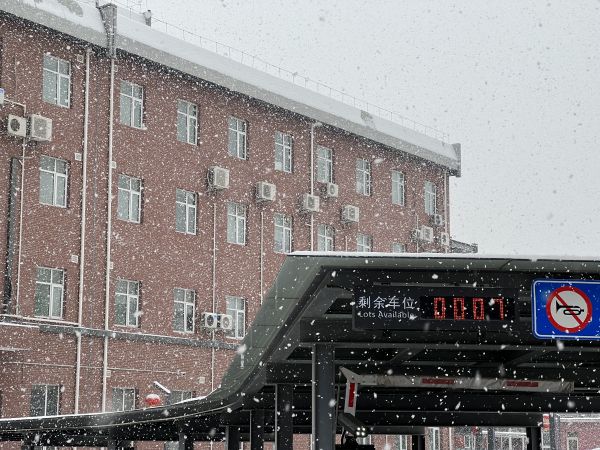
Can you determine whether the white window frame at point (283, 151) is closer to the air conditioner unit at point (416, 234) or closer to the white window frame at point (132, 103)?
the white window frame at point (132, 103)

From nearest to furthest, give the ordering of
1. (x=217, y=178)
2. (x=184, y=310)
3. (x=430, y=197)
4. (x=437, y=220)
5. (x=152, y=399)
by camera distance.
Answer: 1. (x=152, y=399)
2. (x=184, y=310)
3. (x=217, y=178)
4. (x=437, y=220)
5. (x=430, y=197)

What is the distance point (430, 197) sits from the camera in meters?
49.6

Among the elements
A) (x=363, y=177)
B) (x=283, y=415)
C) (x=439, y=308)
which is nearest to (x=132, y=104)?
(x=363, y=177)

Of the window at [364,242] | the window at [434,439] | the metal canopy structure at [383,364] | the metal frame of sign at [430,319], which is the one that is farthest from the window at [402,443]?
the metal frame of sign at [430,319]

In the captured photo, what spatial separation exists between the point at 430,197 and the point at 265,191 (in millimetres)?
12659

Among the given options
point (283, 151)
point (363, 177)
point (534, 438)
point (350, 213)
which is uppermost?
point (283, 151)

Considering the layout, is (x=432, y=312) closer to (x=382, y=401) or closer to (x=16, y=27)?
(x=382, y=401)

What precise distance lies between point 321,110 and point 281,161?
8.69ft

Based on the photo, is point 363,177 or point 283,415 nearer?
point 283,415

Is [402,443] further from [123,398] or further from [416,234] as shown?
[123,398]

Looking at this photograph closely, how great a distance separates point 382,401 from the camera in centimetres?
1702

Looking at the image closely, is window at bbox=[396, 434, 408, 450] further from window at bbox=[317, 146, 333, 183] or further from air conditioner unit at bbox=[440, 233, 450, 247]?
window at bbox=[317, 146, 333, 183]

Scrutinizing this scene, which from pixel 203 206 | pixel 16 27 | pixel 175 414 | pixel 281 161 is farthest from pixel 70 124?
pixel 175 414

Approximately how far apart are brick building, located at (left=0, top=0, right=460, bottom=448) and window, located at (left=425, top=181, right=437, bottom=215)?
5916 mm
